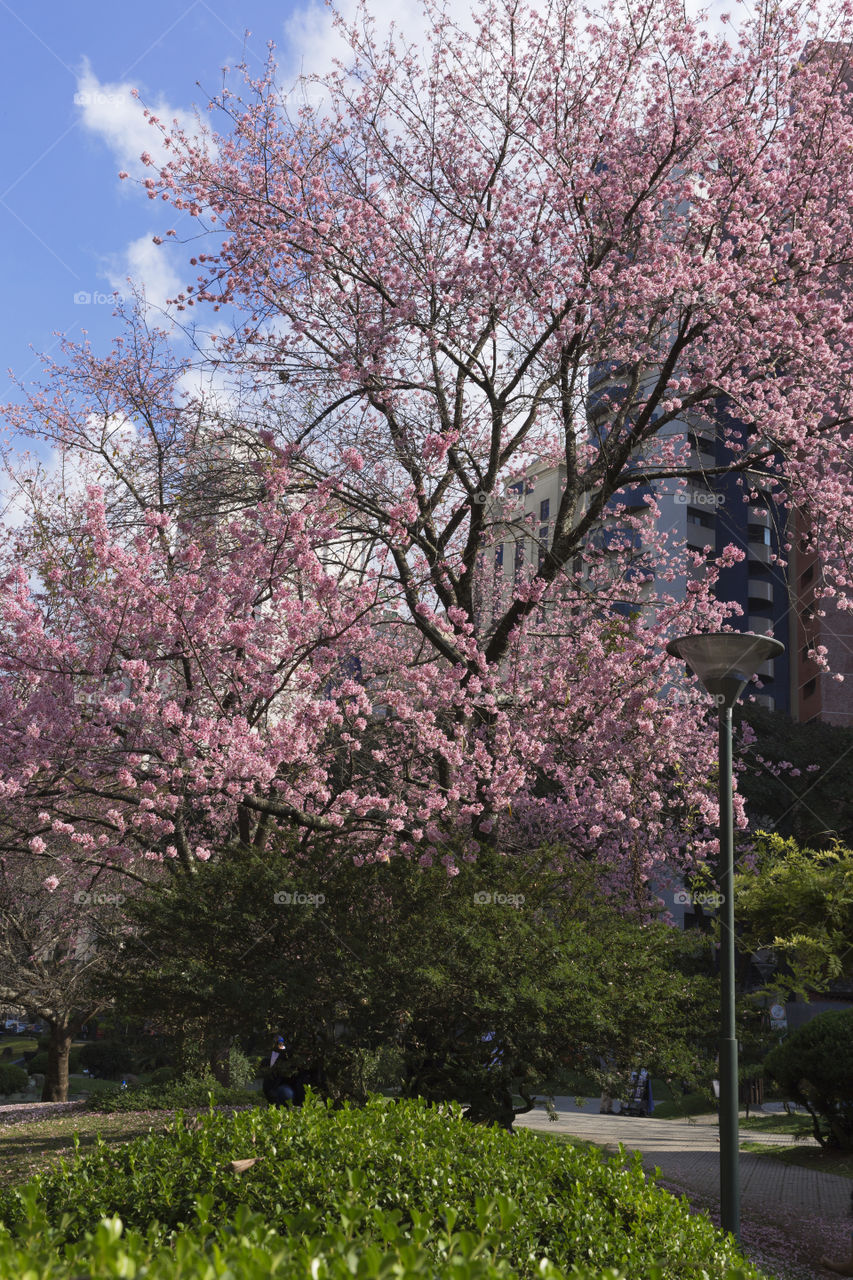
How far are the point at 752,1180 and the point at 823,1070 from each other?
6.43 ft

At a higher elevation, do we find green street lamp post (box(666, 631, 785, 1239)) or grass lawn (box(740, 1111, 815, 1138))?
green street lamp post (box(666, 631, 785, 1239))

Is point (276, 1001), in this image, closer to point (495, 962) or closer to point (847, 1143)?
point (495, 962)

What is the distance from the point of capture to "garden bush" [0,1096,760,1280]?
3.61 m

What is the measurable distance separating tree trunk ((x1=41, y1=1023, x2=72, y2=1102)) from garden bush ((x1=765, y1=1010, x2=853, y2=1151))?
44.2 feet

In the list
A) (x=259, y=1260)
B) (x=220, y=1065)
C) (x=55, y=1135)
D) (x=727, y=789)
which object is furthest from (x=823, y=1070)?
(x=259, y=1260)

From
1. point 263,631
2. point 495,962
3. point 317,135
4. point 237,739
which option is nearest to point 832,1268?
point 495,962

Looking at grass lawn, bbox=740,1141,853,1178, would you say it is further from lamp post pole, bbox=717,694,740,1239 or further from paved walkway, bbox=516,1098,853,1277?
lamp post pole, bbox=717,694,740,1239

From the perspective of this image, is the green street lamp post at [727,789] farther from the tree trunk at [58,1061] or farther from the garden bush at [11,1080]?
the garden bush at [11,1080]

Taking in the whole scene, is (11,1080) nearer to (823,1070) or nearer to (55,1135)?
(55,1135)

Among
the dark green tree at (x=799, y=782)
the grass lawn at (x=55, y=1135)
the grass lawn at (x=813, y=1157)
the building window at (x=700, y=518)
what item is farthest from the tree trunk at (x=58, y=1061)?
the building window at (x=700, y=518)

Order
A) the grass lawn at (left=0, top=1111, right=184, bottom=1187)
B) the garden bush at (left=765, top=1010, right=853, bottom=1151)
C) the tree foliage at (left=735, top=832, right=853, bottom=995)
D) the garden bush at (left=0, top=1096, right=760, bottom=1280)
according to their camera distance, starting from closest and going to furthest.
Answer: the garden bush at (left=0, top=1096, right=760, bottom=1280) < the grass lawn at (left=0, top=1111, right=184, bottom=1187) < the tree foliage at (left=735, top=832, right=853, bottom=995) < the garden bush at (left=765, top=1010, right=853, bottom=1151)

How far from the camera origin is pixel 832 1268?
8.69m

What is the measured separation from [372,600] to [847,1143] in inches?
426

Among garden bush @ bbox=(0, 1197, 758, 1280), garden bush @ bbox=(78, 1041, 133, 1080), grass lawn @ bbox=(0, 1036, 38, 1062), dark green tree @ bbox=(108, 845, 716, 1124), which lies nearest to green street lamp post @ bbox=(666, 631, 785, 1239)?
dark green tree @ bbox=(108, 845, 716, 1124)
